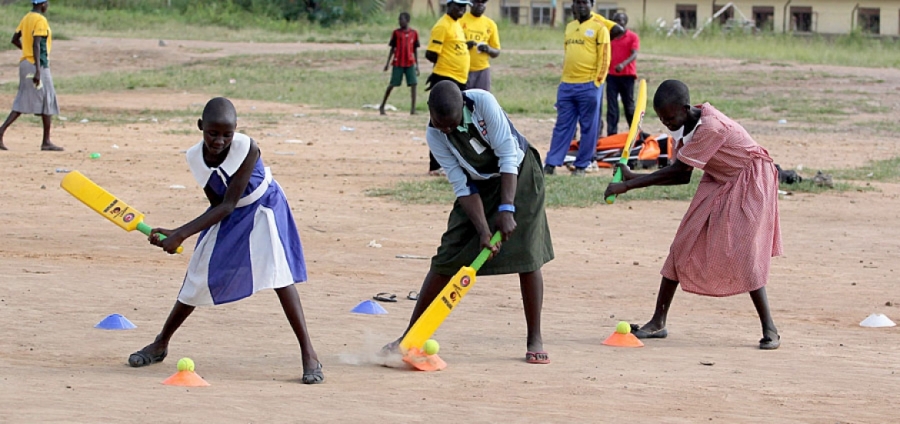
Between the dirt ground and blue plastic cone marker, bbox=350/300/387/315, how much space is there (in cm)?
8

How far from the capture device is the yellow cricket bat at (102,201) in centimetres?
533

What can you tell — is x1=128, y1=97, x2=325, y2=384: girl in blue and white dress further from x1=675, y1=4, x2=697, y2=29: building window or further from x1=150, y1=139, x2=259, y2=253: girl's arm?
x1=675, y1=4, x2=697, y2=29: building window

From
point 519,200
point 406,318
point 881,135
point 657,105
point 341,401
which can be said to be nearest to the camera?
point 341,401

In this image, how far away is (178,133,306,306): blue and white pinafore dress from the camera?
522 cm

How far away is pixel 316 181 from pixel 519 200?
6747mm

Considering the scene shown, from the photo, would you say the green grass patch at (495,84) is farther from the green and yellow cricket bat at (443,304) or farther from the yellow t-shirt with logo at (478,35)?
the green and yellow cricket bat at (443,304)

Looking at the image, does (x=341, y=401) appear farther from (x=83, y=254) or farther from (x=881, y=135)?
(x=881, y=135)

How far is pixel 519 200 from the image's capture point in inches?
224

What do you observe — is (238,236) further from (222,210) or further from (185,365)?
(185,365)

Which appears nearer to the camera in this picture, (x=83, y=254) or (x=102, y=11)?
(x=83, y=254)

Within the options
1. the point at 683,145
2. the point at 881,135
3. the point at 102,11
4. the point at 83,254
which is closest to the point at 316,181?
the point at 83,254

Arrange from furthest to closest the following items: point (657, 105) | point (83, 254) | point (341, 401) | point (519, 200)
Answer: point (83, 254) → point (657, 105) → point (519, 200) → point (341, 401)

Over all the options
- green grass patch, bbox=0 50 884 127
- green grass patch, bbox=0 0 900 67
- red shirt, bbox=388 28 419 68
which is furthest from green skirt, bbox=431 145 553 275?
green grass patch, bbox=0 0 900 67

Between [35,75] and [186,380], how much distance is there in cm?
936
